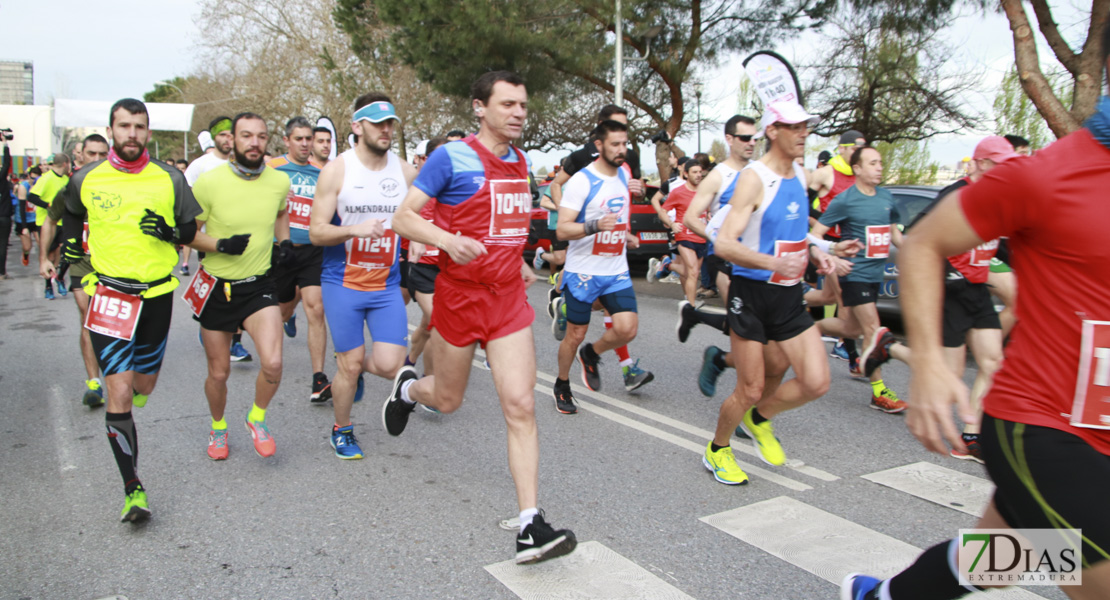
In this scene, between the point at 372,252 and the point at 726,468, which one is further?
the point at 372,252

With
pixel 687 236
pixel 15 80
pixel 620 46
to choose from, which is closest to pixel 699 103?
pixel 620 46

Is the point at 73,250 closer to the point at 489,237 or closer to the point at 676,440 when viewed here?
the point at 489,237

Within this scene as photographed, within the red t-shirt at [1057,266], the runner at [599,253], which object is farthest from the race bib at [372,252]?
the red t-shirt at [1057,266]

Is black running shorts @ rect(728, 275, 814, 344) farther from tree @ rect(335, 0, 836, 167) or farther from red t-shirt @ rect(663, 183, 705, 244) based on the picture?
tree @ rect(335, 0, 836, 167)

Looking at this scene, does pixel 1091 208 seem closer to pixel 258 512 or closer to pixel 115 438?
pixel 258 512

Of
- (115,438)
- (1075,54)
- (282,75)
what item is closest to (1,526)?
(115,438)

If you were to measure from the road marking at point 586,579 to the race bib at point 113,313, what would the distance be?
2.17m

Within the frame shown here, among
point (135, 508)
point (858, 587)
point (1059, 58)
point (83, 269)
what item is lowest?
point (135, 508)

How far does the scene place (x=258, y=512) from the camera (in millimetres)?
4129

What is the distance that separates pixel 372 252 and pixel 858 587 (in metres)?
3.39

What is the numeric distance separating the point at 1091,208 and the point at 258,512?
12.2ft

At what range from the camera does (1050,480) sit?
73.8 inches

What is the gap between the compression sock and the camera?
158 inches

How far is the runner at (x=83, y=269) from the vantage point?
16.0 feet
